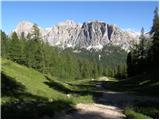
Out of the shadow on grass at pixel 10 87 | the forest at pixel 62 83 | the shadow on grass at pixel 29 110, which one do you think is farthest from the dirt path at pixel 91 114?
the shadow on grass at pixel 10 87

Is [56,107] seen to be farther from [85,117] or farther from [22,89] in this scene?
[22,89]

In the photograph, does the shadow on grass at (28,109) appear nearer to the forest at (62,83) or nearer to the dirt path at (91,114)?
the forest at (62,83)

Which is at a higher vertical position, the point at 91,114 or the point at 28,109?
the point at 28,109

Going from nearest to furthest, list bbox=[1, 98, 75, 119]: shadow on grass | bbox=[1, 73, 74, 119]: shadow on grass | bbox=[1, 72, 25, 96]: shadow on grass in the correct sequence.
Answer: bbox=[1, 98, 75, 119]: shadow on grass < bbox=[1, 73, 74, 119]: shadow on grass < bbox=[1, 72, 25, 96]: shadow on grass

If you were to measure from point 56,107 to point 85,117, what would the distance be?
10.00 ft

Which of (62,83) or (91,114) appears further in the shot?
(62,83)

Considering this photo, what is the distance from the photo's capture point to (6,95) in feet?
96.8

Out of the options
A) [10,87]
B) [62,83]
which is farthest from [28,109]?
[62,83]

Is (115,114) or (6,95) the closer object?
(115,114)

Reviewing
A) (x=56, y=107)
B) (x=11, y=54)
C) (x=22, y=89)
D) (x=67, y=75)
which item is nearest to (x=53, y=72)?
(x=67, y=75)

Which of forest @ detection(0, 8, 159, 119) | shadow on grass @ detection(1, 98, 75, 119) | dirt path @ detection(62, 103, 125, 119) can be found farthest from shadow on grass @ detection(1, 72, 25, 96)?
dirt path @ detection(62, 103, 125, 119)

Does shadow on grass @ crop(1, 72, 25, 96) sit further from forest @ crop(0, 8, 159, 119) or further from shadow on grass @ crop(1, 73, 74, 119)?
shadow on grass @ crop(1, 73, 74, 119)

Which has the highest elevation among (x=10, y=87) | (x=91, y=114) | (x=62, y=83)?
(x=10, y=87)

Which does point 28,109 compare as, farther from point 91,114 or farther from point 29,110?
point 91,114
